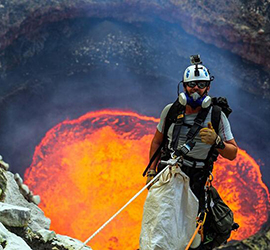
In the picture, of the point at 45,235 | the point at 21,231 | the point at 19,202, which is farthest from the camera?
the point at 19,202

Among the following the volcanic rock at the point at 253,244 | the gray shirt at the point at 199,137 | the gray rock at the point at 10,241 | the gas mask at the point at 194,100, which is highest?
the gas mask at the point at 194,100

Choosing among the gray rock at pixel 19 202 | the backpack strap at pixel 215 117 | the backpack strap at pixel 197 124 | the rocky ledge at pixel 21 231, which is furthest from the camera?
the gray rock at pixel 19 202

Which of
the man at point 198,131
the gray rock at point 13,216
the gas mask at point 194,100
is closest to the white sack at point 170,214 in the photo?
the man at point 198,131

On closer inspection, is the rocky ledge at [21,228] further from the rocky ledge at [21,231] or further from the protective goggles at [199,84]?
the protective goggles at [199,84]

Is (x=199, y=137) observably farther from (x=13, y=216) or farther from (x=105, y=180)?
(x=105, y=180)

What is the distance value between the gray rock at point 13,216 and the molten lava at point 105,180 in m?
4.72

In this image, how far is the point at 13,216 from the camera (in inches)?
144

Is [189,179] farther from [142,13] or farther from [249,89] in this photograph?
[142,13]

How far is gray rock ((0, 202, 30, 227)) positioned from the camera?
3580mm

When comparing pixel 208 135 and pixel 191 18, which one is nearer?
pixel 208 135

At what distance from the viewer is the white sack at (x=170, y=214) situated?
11.1 ft

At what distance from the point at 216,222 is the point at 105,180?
5.85m

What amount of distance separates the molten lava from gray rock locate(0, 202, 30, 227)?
15.5ft

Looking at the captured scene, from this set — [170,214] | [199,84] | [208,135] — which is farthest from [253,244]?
[199,84]
